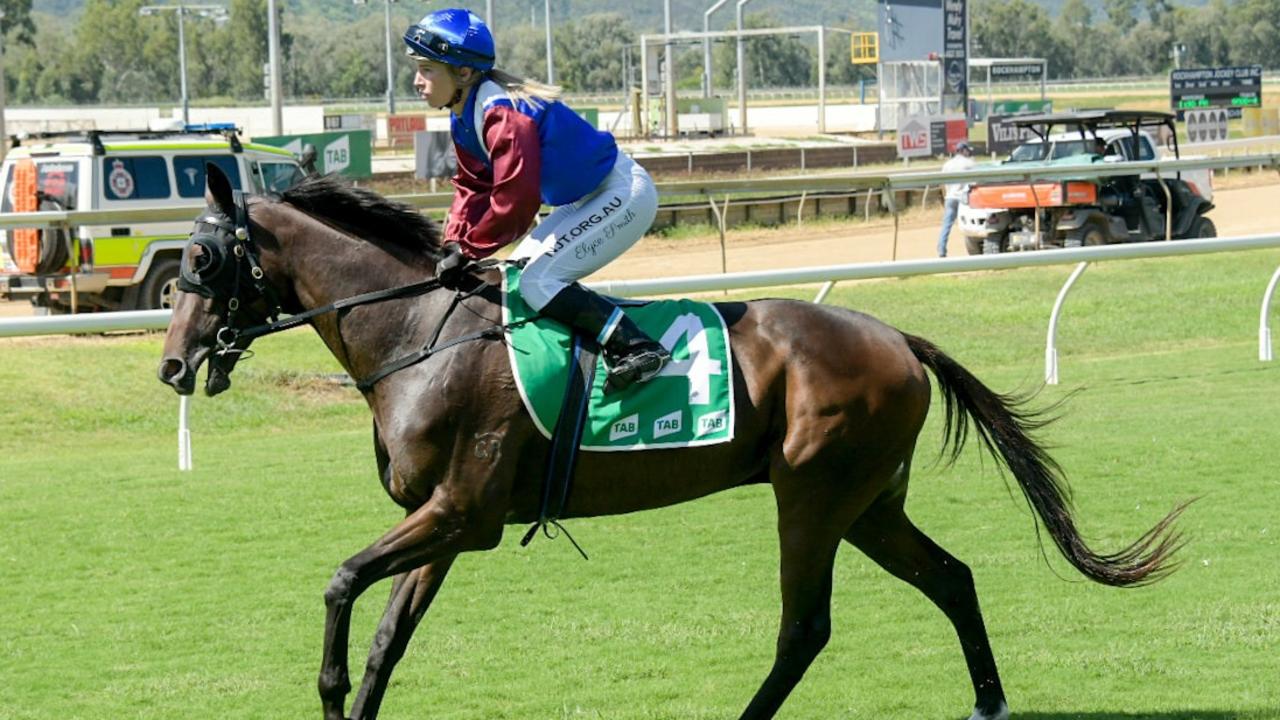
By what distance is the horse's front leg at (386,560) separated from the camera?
179 inches

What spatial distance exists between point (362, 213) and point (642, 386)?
1.02 meters

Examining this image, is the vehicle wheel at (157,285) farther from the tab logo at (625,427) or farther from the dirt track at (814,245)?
the tab logo at (625,427)

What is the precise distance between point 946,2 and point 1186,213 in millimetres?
32772

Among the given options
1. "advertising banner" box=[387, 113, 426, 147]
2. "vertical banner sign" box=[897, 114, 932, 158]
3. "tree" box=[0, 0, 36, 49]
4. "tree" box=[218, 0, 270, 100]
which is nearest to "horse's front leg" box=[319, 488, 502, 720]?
"vertical banner sign" box=[897, 114, 932, 158]

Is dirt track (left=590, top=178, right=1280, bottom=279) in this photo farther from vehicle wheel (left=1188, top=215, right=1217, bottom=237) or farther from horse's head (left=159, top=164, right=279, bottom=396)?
horse's head (left=159, top=164, right=279, bottom=396)

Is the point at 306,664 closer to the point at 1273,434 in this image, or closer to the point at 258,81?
the point at 1273,434

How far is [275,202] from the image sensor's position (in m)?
4.96

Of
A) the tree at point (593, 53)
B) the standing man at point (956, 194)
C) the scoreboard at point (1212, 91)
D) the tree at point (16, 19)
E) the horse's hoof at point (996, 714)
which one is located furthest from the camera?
the tree at point (593, 53)

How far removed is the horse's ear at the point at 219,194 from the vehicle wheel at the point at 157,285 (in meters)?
10.5

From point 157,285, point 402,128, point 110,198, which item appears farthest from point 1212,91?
point 157,285

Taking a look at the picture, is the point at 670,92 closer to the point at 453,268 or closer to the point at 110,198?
the point at 110,198

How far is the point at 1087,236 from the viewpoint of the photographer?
18.7 m

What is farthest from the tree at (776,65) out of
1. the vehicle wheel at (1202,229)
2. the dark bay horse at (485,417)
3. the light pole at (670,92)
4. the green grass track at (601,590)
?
the dark bay horse at (485,417)

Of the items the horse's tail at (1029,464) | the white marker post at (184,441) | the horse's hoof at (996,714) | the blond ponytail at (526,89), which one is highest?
the blond ponytail at (526,89)
